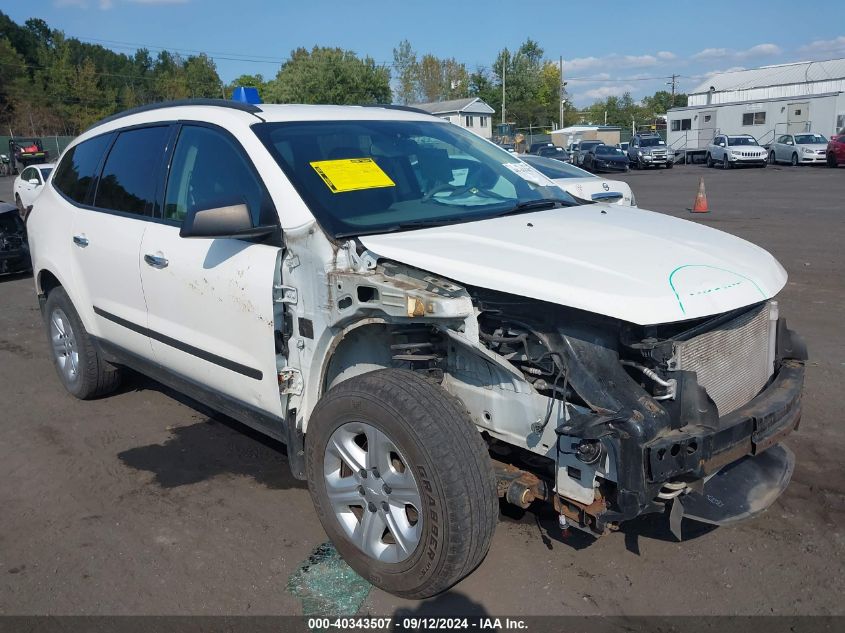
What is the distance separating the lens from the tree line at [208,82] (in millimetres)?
61375

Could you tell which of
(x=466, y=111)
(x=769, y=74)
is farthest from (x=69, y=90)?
(x=769, y=74)

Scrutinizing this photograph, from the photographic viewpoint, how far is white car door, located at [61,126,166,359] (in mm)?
4203

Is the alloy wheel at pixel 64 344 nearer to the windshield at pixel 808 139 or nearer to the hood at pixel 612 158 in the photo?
the hood at pixel 612 158

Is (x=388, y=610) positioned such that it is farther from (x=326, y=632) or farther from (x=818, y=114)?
(x=818, y=114)

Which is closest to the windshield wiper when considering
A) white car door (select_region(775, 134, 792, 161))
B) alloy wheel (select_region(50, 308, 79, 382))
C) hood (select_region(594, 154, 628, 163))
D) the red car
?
alloy wheel (select_region(50, 308, 79, 382))

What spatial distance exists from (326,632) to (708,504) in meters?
1.58

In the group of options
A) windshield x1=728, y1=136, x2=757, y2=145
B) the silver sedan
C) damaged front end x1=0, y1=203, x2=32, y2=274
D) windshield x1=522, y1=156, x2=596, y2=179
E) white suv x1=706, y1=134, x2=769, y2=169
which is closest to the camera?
damaged front end x1=0, y1=203, x2=32, y2=274

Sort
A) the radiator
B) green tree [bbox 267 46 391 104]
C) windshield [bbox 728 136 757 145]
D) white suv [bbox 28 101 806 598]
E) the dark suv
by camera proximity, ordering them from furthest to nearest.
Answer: green tree [bbox 267 46 391 104] < the dark suv < windshield [bbox 728 136 757 145] < the radiator < white suv [bbox 28 101 806 598]

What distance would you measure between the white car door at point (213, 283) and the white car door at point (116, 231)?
0.18 m

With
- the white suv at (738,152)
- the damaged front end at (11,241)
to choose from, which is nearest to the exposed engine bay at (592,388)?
the damaged front end at (11,241)

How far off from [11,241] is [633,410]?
10.7 metres

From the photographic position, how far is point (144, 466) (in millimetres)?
4340

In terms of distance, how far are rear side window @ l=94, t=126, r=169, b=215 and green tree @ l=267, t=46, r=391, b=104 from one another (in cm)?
5509

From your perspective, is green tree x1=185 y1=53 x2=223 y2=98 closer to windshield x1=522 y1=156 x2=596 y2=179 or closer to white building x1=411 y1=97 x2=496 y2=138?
white building x1=411 y1=97 x2=496 y2=138
